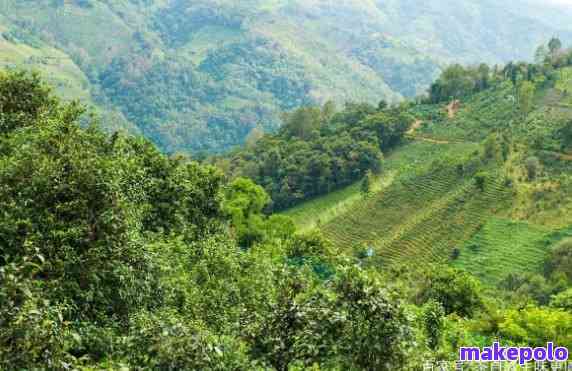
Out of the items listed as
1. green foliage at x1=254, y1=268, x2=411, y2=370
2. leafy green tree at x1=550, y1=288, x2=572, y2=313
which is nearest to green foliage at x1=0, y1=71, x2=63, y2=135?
green foliage at x1=254, y1=268, x2=411, y2=370

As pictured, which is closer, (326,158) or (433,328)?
(433,328)

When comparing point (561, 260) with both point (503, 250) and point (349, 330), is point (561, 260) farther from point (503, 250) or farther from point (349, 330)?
point (349, 330)

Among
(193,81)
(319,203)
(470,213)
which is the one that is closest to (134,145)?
(470,213)

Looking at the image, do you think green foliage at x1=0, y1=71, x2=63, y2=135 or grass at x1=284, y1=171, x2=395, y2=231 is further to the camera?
grass at x1=284, y1=171, x2=395, y2=231

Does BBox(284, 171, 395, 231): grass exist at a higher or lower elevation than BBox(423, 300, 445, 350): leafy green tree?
lower

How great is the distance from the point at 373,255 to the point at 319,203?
763 inches

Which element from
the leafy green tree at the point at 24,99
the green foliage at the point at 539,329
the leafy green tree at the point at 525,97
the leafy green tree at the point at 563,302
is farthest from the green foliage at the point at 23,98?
the leafy green tree at the point at 525,97

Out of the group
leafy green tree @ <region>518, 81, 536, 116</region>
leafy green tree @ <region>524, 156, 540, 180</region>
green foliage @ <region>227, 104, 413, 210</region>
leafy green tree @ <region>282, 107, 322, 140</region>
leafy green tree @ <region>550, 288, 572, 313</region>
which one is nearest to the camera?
leafy green tree @ <region>550, 288, 572, 313</region>

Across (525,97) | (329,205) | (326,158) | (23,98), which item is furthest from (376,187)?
(23,98)

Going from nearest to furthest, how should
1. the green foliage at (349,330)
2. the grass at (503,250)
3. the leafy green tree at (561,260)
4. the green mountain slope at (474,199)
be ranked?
the green foliage at (349,330) < the leafy green tree at (561,260) < the grass at (503,250) < the green mountain slope at (474,199)

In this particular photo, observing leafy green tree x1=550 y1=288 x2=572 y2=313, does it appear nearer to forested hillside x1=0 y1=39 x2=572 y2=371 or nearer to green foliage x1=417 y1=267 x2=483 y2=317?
forested hillside x1=0 y1=39 x2=572 y2=371

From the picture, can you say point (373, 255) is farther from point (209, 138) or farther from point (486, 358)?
point (209, 138)

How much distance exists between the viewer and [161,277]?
11.1 meters

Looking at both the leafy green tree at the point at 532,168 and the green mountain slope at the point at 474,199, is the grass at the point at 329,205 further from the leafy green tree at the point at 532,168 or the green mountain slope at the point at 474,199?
the leafy green tree at the point at 532,168
